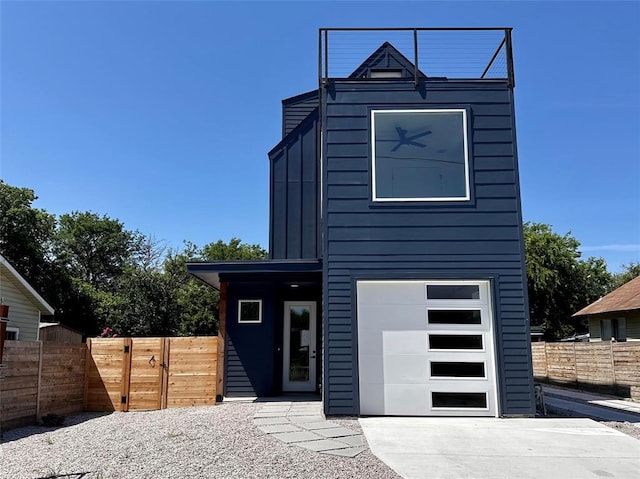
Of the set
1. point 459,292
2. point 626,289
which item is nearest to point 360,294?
point 459,292

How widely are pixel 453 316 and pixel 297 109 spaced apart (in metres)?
7.95

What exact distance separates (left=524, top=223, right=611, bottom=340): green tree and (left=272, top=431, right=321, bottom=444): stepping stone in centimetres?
2512

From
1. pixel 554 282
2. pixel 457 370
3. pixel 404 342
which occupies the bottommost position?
pixel 457 370

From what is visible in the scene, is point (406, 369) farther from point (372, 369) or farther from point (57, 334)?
point (57, 334)

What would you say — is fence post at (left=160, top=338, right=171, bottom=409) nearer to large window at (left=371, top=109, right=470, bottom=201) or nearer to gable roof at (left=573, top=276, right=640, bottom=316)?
large window at (left=371, top=109, right=470, bottom=201)

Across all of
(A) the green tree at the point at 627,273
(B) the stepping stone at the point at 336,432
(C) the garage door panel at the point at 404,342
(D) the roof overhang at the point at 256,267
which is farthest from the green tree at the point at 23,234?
(A) the green tree at the point at 627,273

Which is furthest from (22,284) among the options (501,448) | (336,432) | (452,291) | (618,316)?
(618,316)

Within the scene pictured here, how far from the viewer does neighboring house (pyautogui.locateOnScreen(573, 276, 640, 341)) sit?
660 inches

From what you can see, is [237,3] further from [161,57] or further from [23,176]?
[23,176]

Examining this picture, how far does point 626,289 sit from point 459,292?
1465 cm

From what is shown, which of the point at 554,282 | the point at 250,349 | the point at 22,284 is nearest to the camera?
the point at 250,349

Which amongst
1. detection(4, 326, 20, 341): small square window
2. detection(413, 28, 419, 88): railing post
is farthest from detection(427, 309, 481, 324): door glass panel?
detection(4, 326, 20, 341): small square window

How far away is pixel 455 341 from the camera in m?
7.71

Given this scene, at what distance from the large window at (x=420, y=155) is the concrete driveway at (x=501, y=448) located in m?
3.45
